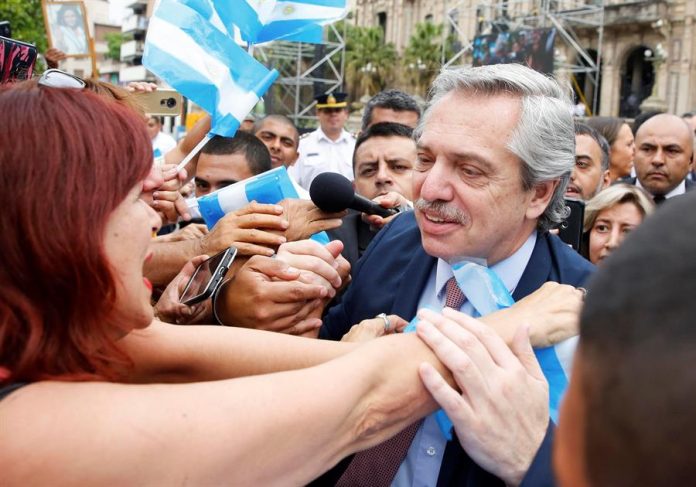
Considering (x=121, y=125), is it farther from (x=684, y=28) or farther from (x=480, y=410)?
(x=684, y=28)

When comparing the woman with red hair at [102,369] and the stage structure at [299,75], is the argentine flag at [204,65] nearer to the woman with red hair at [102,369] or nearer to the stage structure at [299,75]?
the woman with red hair at [102,369]

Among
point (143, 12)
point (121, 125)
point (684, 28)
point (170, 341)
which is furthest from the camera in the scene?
point (143, 12)

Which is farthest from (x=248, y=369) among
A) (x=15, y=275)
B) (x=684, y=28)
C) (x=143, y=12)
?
(x=143, y=12)

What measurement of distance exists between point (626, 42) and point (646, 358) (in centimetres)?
3912

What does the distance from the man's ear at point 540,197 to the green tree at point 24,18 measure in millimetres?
23966

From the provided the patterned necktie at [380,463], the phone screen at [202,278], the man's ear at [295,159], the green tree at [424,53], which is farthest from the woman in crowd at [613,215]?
the green tree at [424,53]

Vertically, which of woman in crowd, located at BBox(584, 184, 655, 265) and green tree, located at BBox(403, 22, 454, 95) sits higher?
green tree, located at BBox(403, 22, 454, 95)

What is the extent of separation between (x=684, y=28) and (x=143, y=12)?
66.0 meters

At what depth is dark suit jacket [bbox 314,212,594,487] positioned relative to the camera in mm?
2037

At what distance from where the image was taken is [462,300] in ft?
7.71


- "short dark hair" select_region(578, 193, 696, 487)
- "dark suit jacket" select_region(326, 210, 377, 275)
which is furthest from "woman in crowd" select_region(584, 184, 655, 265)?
"short dark hair" select_region(578, 193, 696, 487)

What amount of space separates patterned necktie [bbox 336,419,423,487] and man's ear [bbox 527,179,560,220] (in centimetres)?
79

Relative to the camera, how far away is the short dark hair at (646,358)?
0.66 meters

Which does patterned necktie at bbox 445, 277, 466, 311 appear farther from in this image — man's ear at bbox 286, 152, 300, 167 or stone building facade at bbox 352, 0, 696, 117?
stone building facade at bbox 352, 0, 696, 117
